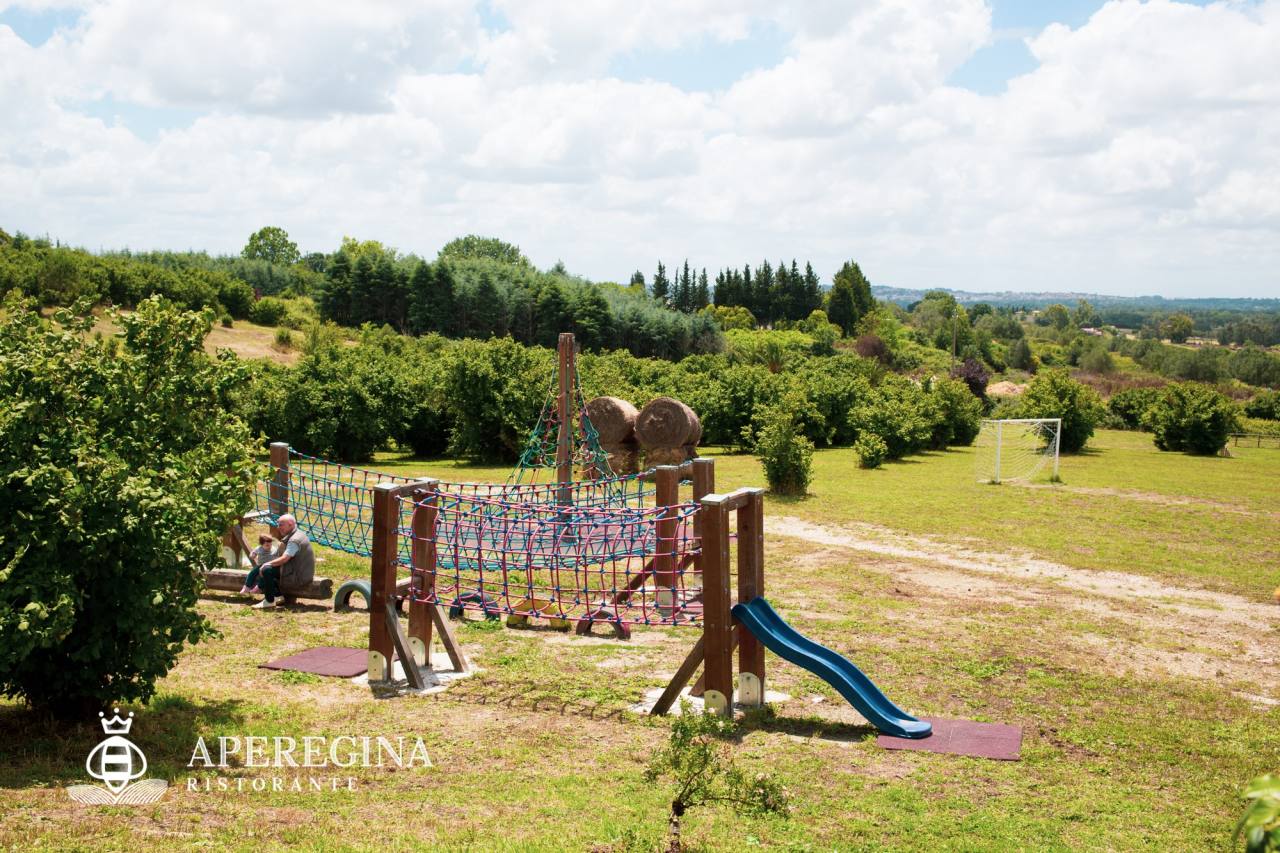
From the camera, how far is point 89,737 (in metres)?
7.08

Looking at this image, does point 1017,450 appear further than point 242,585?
Yes

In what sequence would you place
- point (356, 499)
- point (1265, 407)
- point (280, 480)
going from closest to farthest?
point (280, 480), point (356, 499), point (1265, 407)

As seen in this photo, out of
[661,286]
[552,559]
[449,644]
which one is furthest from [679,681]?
[661,286]

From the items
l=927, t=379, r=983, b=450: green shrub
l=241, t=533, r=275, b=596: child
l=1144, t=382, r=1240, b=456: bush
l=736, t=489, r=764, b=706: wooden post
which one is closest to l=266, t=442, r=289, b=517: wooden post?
l=241, t=533, r=275, b=596: child

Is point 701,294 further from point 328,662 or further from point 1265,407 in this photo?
point 328,662

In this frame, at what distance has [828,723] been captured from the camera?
28.3 feet

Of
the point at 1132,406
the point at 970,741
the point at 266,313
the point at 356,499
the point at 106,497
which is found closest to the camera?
the point at 106,497

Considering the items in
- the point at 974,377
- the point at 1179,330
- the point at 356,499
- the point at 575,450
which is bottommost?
the point at 356,499

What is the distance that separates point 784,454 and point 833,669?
1404cm

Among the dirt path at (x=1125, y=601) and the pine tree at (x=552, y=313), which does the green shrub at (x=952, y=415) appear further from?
the pine tree at (x=552, y=313)

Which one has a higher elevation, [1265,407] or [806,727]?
[1265,407]

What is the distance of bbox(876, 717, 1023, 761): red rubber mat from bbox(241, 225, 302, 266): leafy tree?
444ft

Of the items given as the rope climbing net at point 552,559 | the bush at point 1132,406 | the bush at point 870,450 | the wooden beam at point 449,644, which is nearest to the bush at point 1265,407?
the bush at point 1132,406

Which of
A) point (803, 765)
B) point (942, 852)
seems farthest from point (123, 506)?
point (942, 852)
